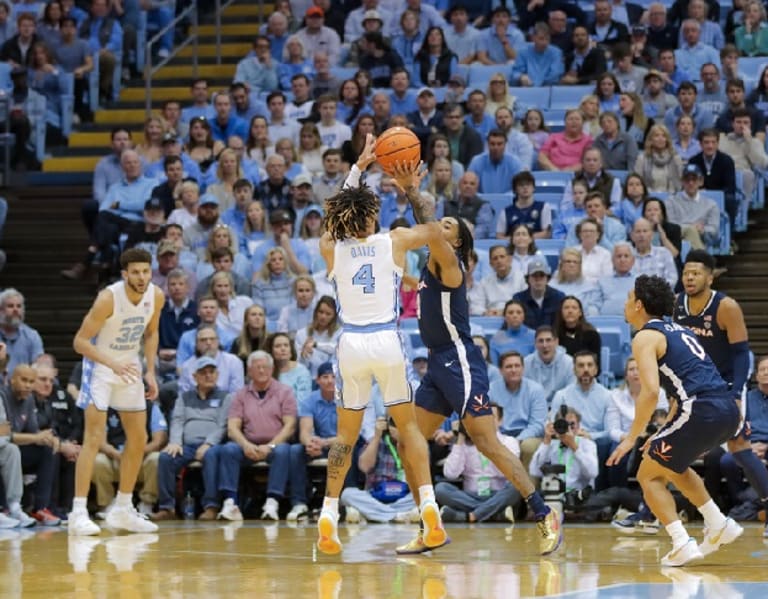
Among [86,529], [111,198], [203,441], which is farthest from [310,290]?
[86,529]

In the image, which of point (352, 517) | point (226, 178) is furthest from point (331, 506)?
point (226, 178)

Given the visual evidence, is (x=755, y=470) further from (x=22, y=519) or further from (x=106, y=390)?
(x=22, y=519)

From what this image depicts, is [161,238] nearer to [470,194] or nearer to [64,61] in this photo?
[470,194]

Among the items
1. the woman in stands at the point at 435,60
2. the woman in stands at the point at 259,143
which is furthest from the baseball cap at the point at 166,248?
the woman in stands at the point at 435,60

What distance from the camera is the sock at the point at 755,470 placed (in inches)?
397

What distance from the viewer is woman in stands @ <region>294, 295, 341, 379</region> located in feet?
46.4

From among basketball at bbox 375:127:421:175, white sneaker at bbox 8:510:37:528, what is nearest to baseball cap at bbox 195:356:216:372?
white sneaker at bbox 8:510:37:528

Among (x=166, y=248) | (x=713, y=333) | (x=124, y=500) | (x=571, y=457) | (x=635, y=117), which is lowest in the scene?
(x=124, y=500)

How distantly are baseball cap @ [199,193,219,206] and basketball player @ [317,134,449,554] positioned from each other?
22.9 ft

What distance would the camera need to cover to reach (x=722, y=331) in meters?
10.1

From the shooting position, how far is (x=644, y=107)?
17.4 m

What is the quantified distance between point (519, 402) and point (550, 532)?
163 inches

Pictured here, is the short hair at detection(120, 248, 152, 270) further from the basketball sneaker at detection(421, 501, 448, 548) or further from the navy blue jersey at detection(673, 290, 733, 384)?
the navy blue jersey at detection(673, 290, 733, 384)

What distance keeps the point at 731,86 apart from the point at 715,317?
703 centimetres
